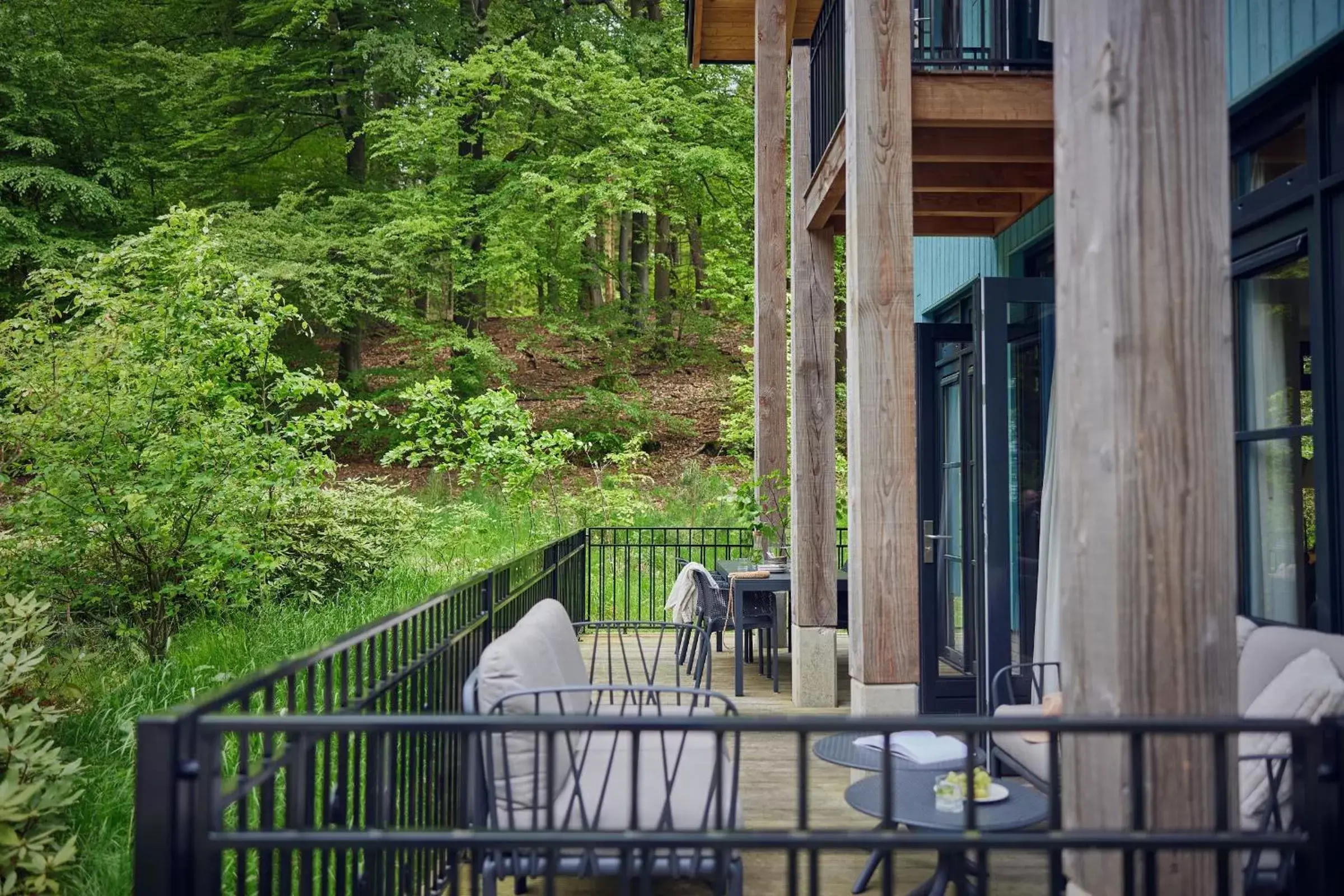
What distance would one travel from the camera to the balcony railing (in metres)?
5.16

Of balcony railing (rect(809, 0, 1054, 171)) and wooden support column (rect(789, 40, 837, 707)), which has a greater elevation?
balcony railing (rect(809, 0, 1054, 171))

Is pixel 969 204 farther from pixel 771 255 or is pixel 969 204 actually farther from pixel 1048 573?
pixel 1048 573

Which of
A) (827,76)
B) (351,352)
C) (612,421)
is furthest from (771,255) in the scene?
(351,352)

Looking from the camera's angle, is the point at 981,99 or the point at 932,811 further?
the point at 981,99

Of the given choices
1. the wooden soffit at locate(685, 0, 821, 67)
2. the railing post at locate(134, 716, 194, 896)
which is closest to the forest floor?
the wooden soffit at locate(685, 0, 821, 67)

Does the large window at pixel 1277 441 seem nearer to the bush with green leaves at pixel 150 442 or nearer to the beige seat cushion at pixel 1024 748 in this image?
the beige seat cushion at pixel 1024 748

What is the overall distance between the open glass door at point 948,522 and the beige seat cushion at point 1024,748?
1.40 meters

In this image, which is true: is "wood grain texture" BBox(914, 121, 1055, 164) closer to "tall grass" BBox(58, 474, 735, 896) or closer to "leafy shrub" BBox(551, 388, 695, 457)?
"tall grass" BBox(58, 474, 735, 896)

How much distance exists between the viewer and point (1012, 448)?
4973mm

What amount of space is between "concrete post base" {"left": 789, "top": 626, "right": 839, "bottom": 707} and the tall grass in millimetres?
3218

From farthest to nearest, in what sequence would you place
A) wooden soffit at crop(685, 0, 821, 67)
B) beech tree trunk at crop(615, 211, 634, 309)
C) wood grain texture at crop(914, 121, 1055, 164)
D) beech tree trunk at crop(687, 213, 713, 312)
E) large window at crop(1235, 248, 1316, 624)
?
beech tree trunk at crop(687, 213, 713, 312) < beech tree trunk at crop(615, 211, 634, 309) < wooden soffit at crop(685, 0, 821, 67) < wood grain texture at crop(914, 121, 1055, 164) < large window at crop(1235, 248, 1316, 624)

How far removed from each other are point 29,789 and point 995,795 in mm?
2993

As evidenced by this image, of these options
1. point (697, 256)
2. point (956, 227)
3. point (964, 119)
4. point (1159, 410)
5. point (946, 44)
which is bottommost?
point (1159, 410)

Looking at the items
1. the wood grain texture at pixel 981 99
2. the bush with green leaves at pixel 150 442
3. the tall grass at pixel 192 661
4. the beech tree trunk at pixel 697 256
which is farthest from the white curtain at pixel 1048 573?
the beech tree trunk at pixel 697 256
